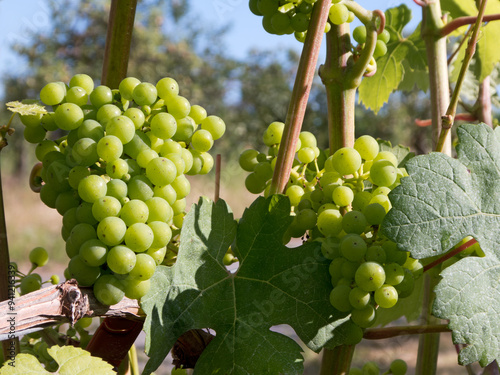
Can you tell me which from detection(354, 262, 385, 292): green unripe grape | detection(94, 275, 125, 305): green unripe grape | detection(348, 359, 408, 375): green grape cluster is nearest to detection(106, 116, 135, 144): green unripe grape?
detection(94, 275, 125, 305): green unripe grape

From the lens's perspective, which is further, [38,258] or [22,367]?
[38,258]

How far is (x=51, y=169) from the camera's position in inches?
16.1

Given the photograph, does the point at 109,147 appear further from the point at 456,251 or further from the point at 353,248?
the point at 456,251

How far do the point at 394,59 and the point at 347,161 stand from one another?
0.41 metres

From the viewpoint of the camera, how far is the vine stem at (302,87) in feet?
1.45

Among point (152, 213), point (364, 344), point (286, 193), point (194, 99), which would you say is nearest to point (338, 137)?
point (286, 193)

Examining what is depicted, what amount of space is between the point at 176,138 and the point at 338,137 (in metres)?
0.16

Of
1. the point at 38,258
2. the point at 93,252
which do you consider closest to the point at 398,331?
the point at 93,252

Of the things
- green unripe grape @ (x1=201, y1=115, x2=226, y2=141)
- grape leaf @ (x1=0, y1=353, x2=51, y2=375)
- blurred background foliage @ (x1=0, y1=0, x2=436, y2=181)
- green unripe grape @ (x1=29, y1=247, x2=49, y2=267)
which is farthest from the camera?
blurred background foliage @ (x1=0, y1=0, x2=436, y2=181)

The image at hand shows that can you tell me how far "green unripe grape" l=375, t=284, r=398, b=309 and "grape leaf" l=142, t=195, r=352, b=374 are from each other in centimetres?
3

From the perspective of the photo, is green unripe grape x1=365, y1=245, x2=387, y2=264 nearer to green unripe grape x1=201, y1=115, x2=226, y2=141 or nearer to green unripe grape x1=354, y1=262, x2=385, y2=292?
green unripe grape x1=354, y1=262, x2=385, y2=292

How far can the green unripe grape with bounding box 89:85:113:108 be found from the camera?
0.42 meters

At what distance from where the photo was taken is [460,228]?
42 centimetres

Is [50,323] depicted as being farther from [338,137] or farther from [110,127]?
[338,137]
